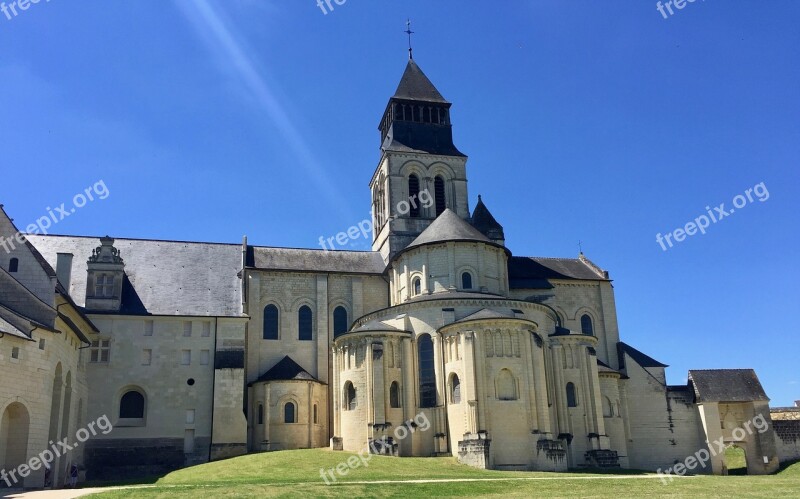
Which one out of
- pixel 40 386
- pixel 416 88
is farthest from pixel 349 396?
pixel 416 88

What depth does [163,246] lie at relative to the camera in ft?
166

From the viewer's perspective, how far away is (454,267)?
44.1 m

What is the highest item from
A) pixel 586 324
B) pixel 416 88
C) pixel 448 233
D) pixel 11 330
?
pixel 416 88

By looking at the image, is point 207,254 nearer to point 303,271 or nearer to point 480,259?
point 303,271

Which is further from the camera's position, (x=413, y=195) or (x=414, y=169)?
(x=414, y=169)

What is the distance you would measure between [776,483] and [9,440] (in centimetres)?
Answer: 3244

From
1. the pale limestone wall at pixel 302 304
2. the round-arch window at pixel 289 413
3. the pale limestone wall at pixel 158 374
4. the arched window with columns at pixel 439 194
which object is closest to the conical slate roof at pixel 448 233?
the pale limestone wall at pixel 302 304

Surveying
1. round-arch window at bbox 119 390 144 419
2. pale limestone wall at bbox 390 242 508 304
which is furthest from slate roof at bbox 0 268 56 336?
pale limestone wall at bbox 390 242 508 304

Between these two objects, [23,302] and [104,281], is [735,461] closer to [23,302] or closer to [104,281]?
[104,281]

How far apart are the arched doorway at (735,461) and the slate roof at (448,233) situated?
2423 cm

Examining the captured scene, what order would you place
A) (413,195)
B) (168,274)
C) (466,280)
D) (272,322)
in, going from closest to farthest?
(466,280), (168,274), (272,322), (413,195)

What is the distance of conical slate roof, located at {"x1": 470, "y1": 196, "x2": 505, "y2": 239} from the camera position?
55688 mm

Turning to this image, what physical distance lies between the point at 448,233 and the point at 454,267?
2429 mm

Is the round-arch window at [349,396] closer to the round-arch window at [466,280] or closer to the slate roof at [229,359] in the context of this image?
the slate roof at [229,359]
